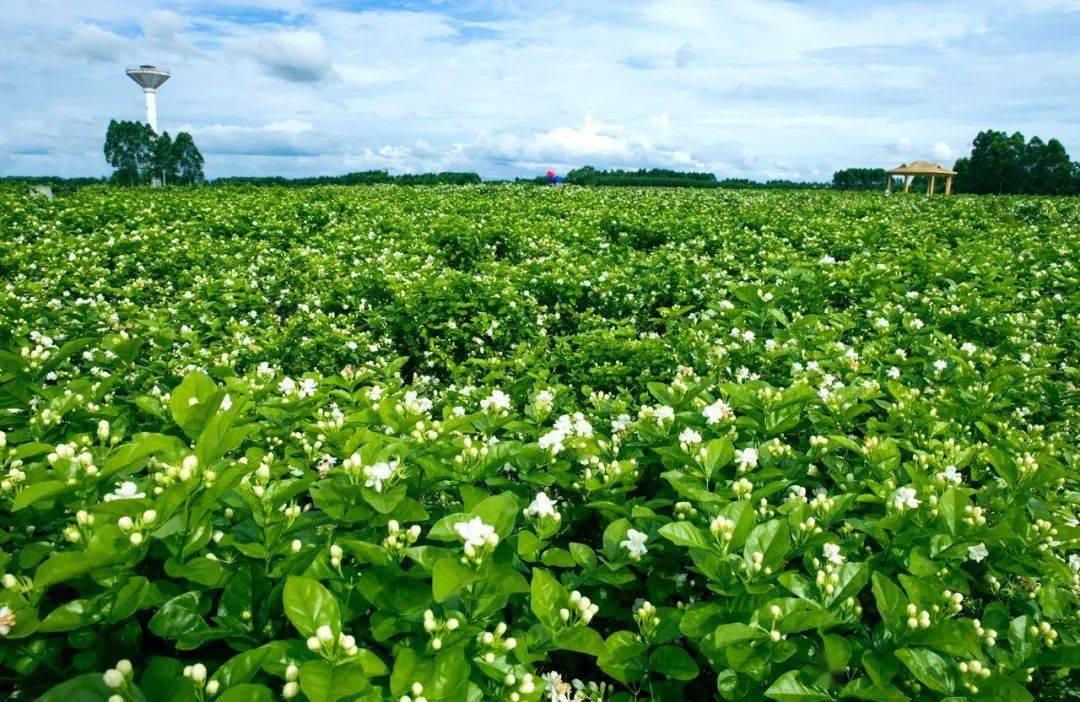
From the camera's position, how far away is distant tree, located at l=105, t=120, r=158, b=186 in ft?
161

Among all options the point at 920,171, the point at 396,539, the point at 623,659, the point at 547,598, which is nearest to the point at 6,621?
the point at 396,539

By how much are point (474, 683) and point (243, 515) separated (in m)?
1.00

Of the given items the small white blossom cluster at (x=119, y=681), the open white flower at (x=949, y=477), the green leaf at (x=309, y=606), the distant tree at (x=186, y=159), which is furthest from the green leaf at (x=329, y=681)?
the distant tree at (x=186, y=159)

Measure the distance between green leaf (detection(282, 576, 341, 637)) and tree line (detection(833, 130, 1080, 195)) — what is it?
6109 cm

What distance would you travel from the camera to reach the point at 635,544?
2080mm

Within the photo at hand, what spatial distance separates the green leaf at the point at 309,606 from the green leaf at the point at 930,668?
1.53 m

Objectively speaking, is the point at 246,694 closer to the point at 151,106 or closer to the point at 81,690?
the point at 81,690

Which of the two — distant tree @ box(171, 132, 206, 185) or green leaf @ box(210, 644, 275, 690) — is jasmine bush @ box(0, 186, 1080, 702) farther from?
distant tree @ box(171, 132, 206, 185)

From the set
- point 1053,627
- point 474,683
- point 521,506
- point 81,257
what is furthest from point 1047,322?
point 81,257

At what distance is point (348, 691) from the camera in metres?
1.32

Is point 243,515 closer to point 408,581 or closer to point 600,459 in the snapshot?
point 408,581

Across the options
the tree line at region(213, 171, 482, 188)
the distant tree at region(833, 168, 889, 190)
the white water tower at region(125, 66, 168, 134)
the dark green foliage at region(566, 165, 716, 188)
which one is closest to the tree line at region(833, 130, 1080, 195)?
the distant tree at region(833, 168, 889, 190)

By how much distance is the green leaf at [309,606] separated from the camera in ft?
4.85

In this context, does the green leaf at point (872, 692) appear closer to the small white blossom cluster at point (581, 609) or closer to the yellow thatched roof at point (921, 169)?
the small white blossom cluster at point (581, 609)
